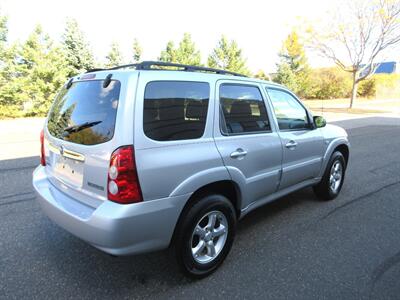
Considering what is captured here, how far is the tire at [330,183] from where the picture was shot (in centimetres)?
421

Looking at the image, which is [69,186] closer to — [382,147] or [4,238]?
[4,238]

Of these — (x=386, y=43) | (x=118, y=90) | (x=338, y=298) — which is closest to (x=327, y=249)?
(x=338, y=298)

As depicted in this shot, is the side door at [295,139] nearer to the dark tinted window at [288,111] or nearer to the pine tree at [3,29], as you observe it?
the dark tinted window at [288,111]

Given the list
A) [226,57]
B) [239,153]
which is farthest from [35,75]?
[226,57]

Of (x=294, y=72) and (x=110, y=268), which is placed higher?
(x=294, y=72)

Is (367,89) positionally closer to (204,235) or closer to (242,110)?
(242,110)

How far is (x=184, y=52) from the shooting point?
92.6ft

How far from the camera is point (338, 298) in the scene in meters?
2.34

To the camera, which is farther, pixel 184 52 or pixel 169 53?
pixel 169 53

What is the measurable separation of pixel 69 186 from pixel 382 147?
9.01 meters

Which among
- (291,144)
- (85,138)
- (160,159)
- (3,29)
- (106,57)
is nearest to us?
(160,159)

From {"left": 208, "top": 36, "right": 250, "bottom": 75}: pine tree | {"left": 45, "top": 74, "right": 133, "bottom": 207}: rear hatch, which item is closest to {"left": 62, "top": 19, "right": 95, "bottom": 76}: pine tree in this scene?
{"left": 208, "top": 36, "right": 250, "bottom": 75}: pine tree

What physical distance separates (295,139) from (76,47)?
819 inches

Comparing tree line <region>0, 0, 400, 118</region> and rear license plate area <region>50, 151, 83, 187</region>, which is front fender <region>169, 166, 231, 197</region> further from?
tree line <region>0, 0, 400, 118</region>
